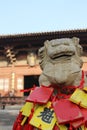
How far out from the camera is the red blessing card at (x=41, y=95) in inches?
106

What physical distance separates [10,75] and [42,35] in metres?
2.72

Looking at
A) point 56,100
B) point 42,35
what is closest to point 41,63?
point 56,100

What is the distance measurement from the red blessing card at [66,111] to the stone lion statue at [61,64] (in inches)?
6.5

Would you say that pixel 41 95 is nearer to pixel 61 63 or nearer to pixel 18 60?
pixel 61 63

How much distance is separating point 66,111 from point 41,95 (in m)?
0.27

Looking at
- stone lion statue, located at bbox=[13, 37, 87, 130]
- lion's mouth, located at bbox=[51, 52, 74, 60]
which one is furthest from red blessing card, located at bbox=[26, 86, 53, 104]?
lion's mouth, located at bbox=[51, 52, 74, 60]

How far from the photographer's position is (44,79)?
2.79m

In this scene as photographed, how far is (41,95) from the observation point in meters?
2.73

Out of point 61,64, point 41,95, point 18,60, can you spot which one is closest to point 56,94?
point 41,95

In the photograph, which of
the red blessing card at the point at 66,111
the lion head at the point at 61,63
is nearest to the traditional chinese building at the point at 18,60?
the lion head at the point at 61,63

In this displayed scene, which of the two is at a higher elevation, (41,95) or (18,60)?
(41,95)

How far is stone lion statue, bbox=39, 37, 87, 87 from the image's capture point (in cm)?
267

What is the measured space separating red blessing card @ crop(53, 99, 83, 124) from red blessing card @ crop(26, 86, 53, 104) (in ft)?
Result: 0.31

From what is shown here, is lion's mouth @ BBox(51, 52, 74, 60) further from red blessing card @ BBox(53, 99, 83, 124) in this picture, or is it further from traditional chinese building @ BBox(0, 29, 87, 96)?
traditional chinese building @ BBox(0, 29, 87, 96)
